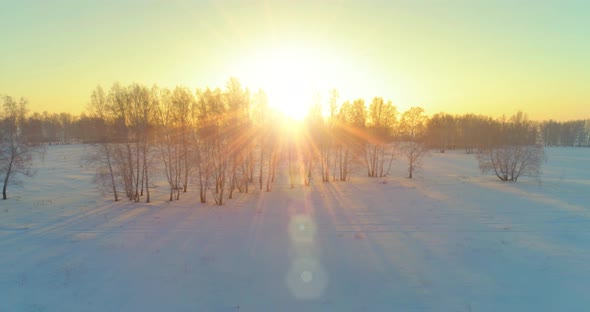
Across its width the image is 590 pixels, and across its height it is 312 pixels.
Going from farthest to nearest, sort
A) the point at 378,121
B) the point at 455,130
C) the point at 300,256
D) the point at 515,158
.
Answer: the point at 455,130, the point at 378,121, the point at 515,158, the point at 300,256

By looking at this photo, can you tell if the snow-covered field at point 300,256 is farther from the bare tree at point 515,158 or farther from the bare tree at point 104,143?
the bare tree at point 515,158

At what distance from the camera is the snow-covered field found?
806cm

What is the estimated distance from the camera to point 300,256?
11.2 metres

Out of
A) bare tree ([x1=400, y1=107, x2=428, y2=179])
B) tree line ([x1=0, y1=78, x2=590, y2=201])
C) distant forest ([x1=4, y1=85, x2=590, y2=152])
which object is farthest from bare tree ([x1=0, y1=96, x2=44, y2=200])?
bare tree ([x1=400, y1=107, x2=428, y2=179])

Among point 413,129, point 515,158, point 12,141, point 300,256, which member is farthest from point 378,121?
point 12,141

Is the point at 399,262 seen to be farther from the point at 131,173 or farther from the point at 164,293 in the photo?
the point at 131,173

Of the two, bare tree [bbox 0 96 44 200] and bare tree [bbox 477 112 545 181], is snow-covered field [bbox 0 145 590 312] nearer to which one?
bare tree [bbox 0 96 44 200]

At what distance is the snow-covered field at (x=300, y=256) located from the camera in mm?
8062

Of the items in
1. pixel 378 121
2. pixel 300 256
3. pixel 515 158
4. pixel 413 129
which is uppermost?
pixel 378 121

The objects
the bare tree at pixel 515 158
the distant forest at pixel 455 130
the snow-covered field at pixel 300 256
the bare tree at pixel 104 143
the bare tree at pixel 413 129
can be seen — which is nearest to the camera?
the snow-covered field at pixel 300 256

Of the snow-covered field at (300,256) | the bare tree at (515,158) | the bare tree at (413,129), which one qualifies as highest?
the bare tree at (413,129)

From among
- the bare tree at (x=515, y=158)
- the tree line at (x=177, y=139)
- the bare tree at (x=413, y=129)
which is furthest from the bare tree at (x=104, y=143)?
the bare tree at (x=515, y=158)

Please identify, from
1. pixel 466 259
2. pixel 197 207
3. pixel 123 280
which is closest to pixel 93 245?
pixel 123 280

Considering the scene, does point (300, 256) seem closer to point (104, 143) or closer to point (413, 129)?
point (104, 143)
